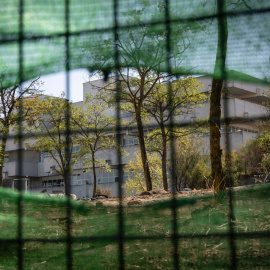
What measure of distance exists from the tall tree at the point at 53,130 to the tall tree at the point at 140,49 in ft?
0.75

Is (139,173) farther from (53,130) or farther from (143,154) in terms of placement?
(53,130)

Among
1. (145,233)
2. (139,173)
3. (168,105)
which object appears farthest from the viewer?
(139,173)

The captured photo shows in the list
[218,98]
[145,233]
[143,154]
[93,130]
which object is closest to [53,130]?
[93,130]

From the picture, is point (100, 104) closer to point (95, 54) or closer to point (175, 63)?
point (95, 54)

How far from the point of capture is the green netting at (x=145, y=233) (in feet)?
4.37

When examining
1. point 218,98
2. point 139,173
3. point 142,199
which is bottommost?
point 142,199

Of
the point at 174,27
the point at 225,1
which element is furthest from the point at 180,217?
the point at 225,1

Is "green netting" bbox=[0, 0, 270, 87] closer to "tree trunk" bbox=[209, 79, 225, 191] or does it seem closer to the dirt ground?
"tree trunk" bbox=[209, 79, 225, 191]

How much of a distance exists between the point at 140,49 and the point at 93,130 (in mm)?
363

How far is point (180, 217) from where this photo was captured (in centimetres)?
145

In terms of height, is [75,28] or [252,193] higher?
[75,28]

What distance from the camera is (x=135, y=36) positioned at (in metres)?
1.52

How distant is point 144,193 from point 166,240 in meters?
0.39

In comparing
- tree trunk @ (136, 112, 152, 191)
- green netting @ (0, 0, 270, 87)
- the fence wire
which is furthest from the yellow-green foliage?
green netting @ (0, 0, 270, 87)
